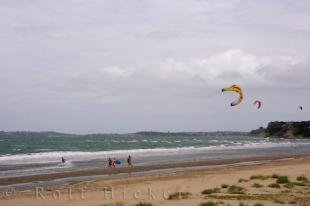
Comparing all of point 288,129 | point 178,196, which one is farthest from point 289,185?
point 288,129

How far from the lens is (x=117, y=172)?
29.0m

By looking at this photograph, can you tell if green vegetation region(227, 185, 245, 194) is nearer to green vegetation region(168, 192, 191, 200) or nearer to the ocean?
green vegetation region(168, 192, 191, 200)

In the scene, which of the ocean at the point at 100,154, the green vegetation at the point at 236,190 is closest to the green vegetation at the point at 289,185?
the green vegetation at the point at 236,190

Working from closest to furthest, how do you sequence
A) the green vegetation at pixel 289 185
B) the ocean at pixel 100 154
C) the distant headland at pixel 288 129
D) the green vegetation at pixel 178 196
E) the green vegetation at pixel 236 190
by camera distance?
the green vegetation at pixel 178 196
the green vegetation at pixel 236 190
the green vegetation at pixel 289 185
the ocean at pixel 100 154
the distant headland at pixel 288 129

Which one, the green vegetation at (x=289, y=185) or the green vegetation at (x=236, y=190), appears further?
the green vegetation at (x=289, y=185)

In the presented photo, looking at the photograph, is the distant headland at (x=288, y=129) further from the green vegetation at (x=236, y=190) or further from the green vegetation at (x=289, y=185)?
the green vegetation at (x=236, y=190)

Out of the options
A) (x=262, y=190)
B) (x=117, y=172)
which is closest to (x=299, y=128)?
(x=117, y=172)

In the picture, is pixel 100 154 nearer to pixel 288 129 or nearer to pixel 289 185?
pixel 289 185

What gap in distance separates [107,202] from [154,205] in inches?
71.9

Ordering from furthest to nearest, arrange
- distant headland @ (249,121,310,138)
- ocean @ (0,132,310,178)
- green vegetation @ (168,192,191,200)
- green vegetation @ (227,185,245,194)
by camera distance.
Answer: distant headland @ (249,121,310,138)
ocean @ (0,132,310,178)
green vegetation @ (227,185,245,194)
green vegetation @ (168,192,191,200)

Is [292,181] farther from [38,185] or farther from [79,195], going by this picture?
[38,185]

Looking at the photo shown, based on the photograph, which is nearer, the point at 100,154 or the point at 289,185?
the point at 289,185

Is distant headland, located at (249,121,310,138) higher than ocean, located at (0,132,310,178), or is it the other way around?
distant headland, located at (249,121,310,138)

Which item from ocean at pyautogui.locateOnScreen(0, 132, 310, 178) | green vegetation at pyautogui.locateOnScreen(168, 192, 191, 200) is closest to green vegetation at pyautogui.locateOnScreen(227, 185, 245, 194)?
green vegetation at pyautogui.locateOnScreen(168, 192, 191, 200)
